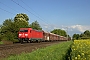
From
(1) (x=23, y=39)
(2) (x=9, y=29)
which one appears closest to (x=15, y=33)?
(2) (x=9, y=29)

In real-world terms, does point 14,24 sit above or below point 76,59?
above

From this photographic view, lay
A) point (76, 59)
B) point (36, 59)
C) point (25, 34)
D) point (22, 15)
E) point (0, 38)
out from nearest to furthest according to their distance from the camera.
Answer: point (76, 59) < point (36, 59) < point (25, 34) < point (0, 38) < point (22, 15)

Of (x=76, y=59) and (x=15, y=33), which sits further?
(x=15, y=33)

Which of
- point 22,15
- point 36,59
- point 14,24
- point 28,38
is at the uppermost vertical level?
point 22,15

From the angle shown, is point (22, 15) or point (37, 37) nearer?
point (37, 37)

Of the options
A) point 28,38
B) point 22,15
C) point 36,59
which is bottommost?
point 36,59

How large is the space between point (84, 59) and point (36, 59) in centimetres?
633

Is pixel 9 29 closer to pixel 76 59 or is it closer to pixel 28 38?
pixel 28 38

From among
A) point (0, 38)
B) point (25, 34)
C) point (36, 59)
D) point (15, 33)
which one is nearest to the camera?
point (36, 59)

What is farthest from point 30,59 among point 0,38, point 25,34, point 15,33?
point 15,33

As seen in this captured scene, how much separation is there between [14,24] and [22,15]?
139 ft

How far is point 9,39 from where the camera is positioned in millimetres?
47812

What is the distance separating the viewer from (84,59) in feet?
16.2

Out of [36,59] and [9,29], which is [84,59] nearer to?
[36,59]
